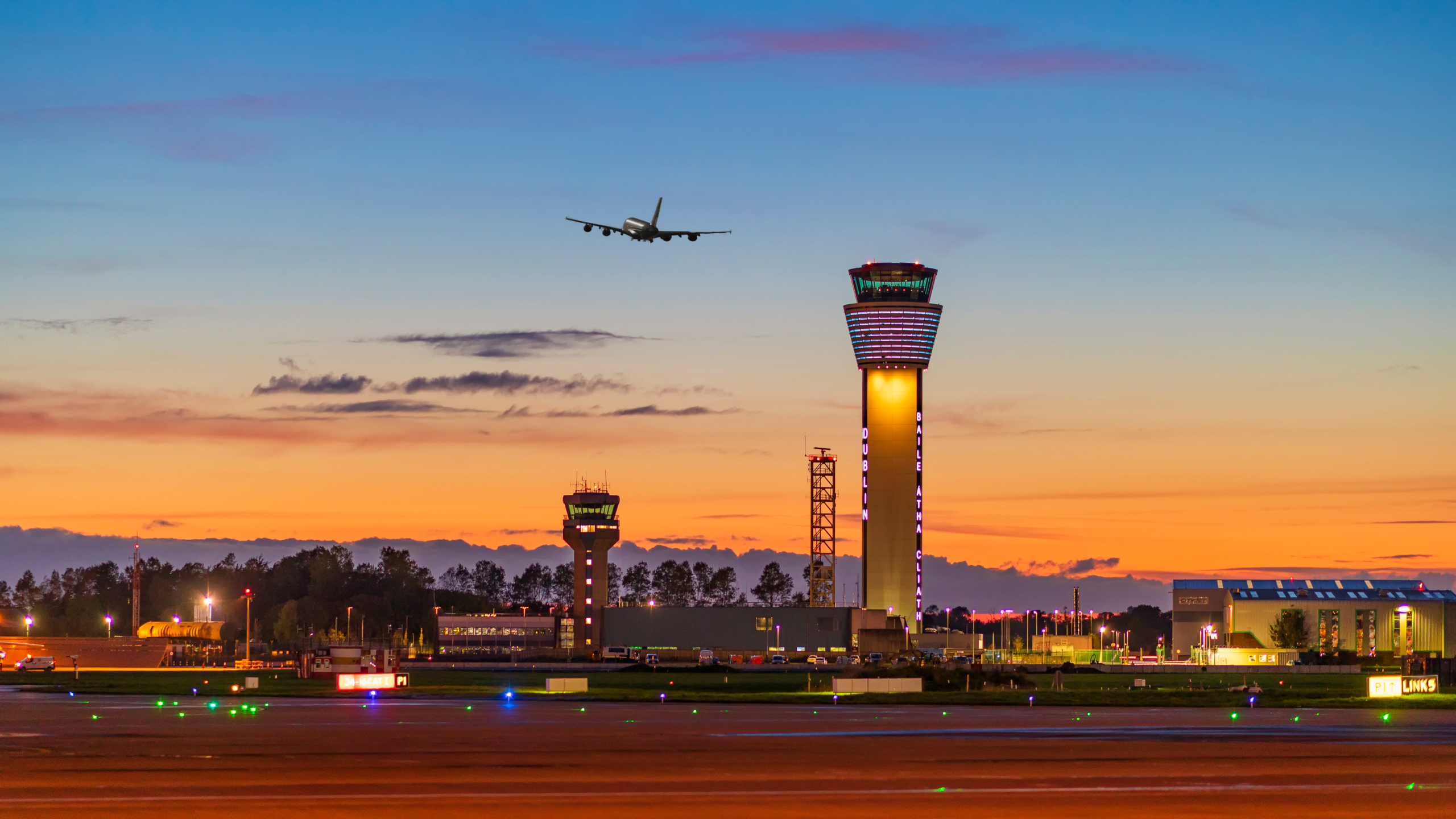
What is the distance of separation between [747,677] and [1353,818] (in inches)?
4144

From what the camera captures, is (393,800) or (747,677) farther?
(747,677)

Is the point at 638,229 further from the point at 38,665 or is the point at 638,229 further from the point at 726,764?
the point at 38,665

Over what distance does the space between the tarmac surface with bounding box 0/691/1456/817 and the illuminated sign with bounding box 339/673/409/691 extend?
79.1 ft

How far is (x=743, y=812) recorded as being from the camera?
2862 cm

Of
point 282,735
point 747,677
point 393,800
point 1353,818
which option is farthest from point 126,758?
point 747,677

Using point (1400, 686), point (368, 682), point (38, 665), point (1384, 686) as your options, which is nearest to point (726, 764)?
point (1384, 686)

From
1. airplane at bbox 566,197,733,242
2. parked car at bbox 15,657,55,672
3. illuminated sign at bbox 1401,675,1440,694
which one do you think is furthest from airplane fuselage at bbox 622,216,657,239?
parked car at bbox 15,657,55,672

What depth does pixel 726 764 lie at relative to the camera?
3759 centimetres

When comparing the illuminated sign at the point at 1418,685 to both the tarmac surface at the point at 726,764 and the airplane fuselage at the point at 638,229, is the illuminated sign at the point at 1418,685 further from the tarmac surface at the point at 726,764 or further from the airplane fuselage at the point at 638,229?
the airplane fuselage at the point at 638,229

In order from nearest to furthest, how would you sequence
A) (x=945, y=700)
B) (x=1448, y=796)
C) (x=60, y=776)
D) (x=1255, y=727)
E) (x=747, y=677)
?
(x=1448, y=796)
(x=60, y=776)
(x=1255, y=727)
(x=945, y=700)
(x=747, y=677)

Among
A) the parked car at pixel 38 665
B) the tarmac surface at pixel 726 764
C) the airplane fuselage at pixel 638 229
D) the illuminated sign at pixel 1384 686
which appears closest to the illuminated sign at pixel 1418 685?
the illuminated sign at pixel 1384 686

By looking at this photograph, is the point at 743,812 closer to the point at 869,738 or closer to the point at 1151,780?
the point at 1151,780

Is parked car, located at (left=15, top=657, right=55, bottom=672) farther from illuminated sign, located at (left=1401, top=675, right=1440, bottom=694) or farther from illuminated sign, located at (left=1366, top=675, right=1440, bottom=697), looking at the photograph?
illuminated sign, located at (left=1401, top=675, right=1440, bottom=694)

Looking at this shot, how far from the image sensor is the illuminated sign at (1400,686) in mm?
74938
